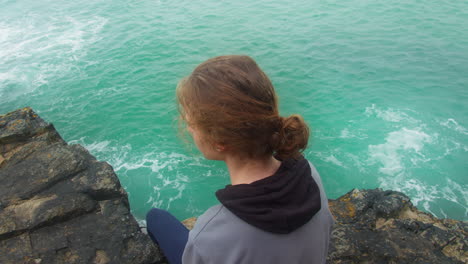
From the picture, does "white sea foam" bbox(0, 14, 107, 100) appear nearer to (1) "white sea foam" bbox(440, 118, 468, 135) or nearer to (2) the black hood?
(2) the black hood

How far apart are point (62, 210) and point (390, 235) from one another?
2922 mm

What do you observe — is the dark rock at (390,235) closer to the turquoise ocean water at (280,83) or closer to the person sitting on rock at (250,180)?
the person sitting on rock at (250,180)

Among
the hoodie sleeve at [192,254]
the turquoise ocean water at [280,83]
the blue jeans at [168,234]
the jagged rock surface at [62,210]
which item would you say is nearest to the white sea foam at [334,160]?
the turquoise ocean water at [280,83]

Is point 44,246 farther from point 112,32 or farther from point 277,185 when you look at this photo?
point 112,32

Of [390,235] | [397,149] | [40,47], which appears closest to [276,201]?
[390,235]

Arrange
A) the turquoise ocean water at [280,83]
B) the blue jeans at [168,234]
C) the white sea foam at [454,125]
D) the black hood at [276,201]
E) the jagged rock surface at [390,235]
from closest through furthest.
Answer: the black hood at [276,201], the blue jeans at [168,234], the jagged rock surface at [390,235], the turquoise ocean water at [280,83], the white sea foam at [454,125]

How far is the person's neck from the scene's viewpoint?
4.72ft

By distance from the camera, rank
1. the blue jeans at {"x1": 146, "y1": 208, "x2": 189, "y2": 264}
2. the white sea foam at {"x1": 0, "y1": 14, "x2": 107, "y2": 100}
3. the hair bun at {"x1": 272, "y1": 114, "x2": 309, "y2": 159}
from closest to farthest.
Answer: the hair bun at {"x1": 272, "y1": 114, "x2": 309, "y2": 159} → the blue jeans at {"x1": 146, "y1": 208, "x2": 189, "y2": 264} → the white sea foam at {"x1": 0, "y1": 14, "x2": 107, "y2": 100}

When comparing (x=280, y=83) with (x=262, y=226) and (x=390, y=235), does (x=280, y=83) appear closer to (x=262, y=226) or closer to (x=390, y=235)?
(x=390, y=235)

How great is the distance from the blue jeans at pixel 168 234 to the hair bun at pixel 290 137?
4.15 feet

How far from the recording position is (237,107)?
49.6 inches

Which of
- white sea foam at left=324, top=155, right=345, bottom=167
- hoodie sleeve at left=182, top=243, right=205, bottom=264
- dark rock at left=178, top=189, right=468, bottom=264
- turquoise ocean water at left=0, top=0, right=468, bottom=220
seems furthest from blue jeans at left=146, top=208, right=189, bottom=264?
white sea foam at left=324, top=155, right=345, bottom=167

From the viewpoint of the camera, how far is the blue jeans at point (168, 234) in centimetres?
230

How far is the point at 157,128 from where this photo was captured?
968cm
